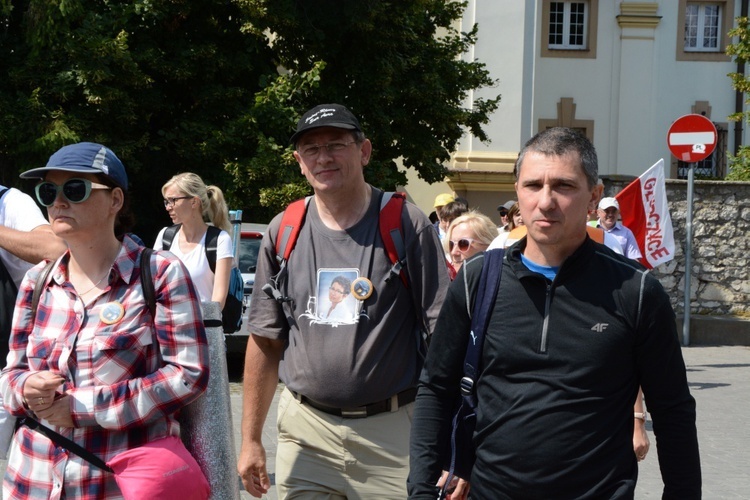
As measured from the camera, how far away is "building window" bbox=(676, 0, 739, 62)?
34375 mm

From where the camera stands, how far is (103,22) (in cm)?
1886

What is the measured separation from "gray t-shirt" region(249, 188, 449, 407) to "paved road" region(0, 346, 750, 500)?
1807mm

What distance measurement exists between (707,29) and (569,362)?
33.9 meters

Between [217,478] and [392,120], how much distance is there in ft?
61.0

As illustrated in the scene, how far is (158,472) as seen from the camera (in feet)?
11.4

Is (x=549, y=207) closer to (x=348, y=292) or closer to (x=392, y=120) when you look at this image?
(x=348, y=292)

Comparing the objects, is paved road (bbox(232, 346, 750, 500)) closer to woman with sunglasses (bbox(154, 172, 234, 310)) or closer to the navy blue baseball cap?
woman with sunglasses (bbox(154, 172, 234, 310))

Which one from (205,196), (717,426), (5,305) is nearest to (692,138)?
(717,426)

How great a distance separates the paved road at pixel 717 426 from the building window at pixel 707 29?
19492 mm

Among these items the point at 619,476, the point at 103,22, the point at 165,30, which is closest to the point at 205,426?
the point at 619,476

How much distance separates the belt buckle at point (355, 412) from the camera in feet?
13.6

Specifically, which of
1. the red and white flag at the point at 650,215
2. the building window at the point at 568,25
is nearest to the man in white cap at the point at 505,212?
the red and white flag at the point at 650,215

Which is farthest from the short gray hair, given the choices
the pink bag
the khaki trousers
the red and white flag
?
the red and white flag

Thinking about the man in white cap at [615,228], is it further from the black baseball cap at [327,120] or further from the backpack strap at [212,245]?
the black baseball cap at [327,120]
